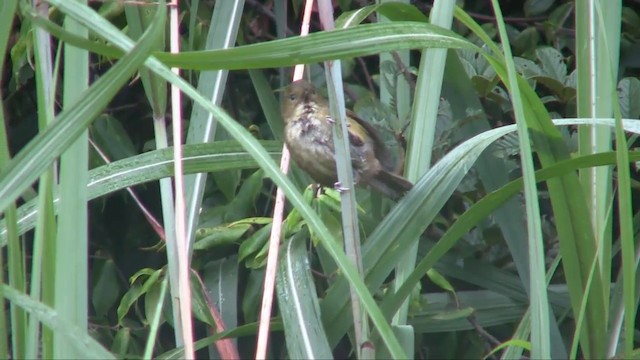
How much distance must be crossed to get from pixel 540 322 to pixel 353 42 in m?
0.30

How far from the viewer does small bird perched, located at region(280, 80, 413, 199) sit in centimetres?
150

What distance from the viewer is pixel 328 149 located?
1527mm

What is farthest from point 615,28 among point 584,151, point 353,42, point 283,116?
point 283,116

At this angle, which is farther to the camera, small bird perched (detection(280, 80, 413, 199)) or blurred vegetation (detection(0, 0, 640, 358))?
blurred vegetation (detection(0, 0, 640, 358))

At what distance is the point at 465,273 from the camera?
182cm

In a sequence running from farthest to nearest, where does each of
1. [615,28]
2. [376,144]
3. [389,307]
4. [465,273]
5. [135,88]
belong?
[135,88] < [465,273] < [376,144] < [615,28] < [389,307]

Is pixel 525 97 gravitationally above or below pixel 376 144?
below

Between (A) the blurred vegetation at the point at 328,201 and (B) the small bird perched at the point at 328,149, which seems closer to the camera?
(B) the small bird perched at the point at 328,149

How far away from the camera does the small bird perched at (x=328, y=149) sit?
1497mm

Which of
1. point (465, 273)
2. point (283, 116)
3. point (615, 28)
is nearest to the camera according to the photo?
point (615, 28)

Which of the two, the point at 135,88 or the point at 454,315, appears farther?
the point at 135,88

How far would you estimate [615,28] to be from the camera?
118cm

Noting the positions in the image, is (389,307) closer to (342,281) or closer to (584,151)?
(342,281)

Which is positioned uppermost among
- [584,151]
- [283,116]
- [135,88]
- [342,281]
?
[135,88]
